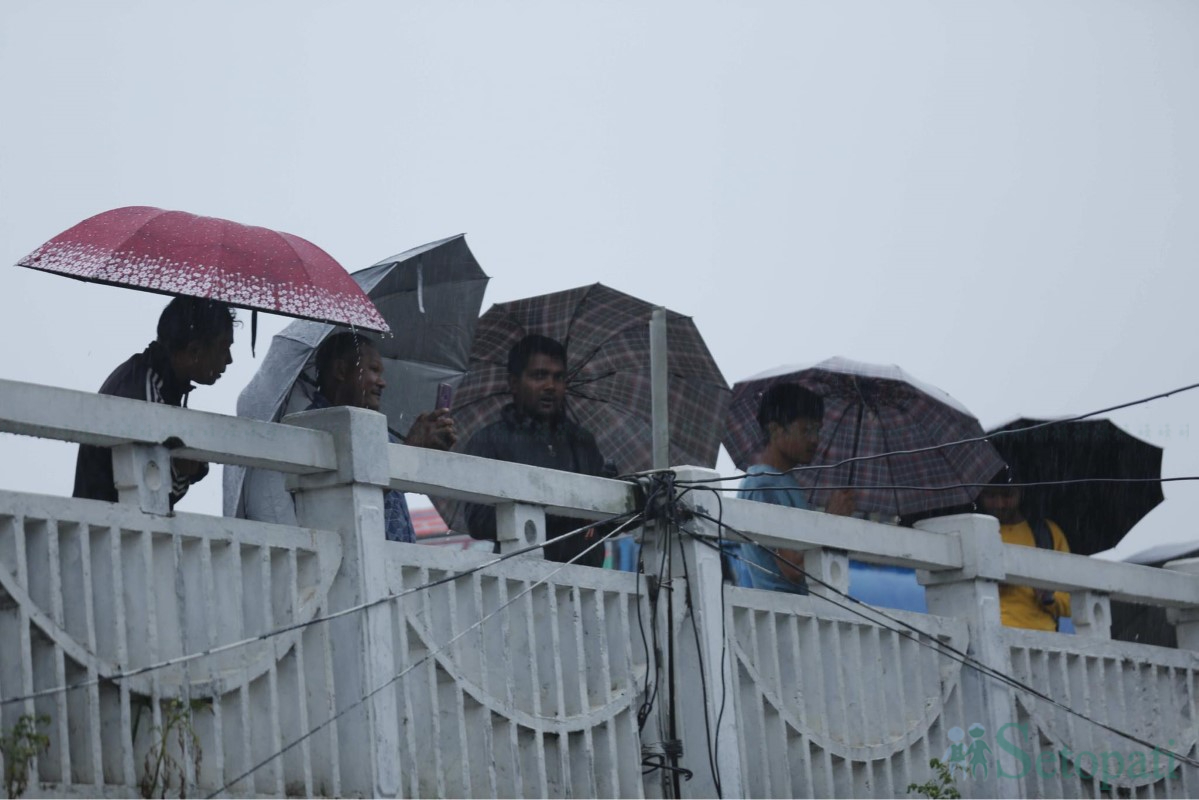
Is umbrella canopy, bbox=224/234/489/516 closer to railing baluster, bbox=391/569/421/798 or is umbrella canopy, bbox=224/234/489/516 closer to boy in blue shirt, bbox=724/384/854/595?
boy in blue shirt, bbox=724/384/854/595

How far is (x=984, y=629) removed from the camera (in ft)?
28.4

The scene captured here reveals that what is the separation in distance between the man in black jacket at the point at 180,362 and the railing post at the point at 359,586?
1.18 feet

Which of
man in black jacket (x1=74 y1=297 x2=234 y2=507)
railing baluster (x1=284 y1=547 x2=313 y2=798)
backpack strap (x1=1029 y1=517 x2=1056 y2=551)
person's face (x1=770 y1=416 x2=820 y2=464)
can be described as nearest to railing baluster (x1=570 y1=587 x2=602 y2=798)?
railing baluster (x1=284 y1=547 x2=313 y2=798)

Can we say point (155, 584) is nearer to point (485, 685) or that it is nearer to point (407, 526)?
point (485, 685)

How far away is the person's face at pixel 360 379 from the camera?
7.61 meters

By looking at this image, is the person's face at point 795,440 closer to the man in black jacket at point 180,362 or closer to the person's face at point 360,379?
the person's face at point 360,379

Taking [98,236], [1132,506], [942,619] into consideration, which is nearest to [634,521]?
[942,619]

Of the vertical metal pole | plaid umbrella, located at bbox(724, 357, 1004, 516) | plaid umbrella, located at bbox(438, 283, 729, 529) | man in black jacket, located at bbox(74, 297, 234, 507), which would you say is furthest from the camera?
plaid umbrella, located at bbox(724, 357, 1004, 516)

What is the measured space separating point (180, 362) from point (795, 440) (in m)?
3.57

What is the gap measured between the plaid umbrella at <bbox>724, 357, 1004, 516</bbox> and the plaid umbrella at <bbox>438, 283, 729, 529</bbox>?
34 centimetres

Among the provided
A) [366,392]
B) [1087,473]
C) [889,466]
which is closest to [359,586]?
[366,392]

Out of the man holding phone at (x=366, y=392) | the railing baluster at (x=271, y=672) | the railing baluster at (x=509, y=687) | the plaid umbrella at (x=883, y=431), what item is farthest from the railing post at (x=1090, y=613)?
the railing baluster at (x=271, y=672)

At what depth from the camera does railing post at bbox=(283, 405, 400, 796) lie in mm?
6023

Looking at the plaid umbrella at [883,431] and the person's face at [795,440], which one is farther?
the plaid umbrella at [883,431]
